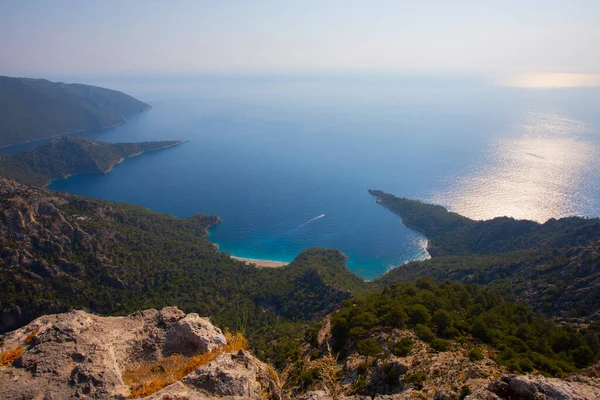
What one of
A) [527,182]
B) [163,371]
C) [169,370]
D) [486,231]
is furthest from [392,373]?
[527,182]

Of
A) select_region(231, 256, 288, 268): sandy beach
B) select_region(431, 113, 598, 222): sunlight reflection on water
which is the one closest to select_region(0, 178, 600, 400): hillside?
select_region(231, 256, 288, 268): sandy beach

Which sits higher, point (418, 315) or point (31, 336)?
point (31, 336)

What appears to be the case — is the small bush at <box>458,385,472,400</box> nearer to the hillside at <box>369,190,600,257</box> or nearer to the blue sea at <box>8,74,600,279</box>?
the hillside at <box>369,190,600,257</box>

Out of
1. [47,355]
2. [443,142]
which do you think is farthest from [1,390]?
[443,142]

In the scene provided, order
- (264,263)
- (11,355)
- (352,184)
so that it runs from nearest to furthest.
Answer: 1. (11,355)
2. (264,263)
3. (352,184)

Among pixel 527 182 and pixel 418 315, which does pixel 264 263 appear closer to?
pixel 418 315

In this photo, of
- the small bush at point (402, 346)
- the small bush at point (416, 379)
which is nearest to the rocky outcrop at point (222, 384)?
the small bush at point (416, 379)
